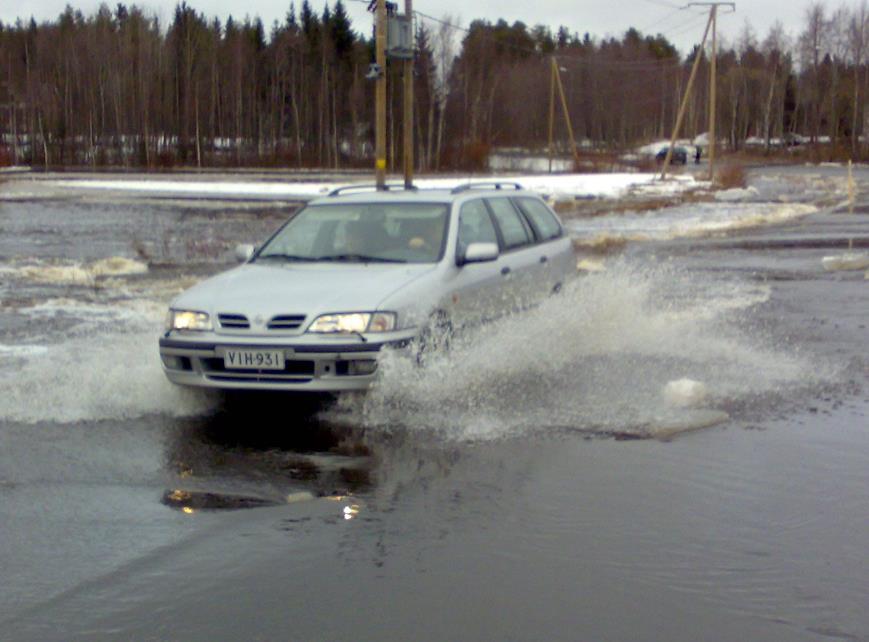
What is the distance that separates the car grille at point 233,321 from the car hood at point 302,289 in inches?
1.2

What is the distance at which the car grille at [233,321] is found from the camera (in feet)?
24.1

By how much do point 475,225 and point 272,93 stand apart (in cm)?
8679

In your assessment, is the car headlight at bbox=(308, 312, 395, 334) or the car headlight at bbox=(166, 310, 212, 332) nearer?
the car headlight at bbox=(308, 312, 395, 334)

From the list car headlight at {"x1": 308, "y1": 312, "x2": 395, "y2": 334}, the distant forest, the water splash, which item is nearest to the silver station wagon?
car headlight at {"x1": 308, "y1": 312, "x2": 395, "y2": 334}

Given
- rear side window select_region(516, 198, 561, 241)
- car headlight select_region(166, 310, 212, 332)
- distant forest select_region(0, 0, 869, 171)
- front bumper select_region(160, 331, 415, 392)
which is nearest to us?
front bumper select_region(160, 331, 415, 392)

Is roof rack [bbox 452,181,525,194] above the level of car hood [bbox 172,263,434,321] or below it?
above

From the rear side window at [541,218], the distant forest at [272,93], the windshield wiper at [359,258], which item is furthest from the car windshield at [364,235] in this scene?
the distant forest at [272,93]

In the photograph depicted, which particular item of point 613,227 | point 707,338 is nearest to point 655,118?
point 613,227

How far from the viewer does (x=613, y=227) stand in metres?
26.3

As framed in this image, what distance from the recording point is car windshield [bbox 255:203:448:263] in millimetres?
8492

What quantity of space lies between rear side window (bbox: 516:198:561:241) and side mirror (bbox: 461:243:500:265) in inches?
71.6

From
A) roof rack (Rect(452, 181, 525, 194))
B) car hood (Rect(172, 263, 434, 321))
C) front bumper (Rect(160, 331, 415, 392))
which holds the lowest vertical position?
front bumper (Rect(160, 331, 415, 392))

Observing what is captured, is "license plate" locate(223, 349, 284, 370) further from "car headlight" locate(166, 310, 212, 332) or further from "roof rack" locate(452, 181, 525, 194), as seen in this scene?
"roof rack" locate(452, 181, 525, 194)

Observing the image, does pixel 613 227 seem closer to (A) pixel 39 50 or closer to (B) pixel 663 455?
(B) pixel 663 455
